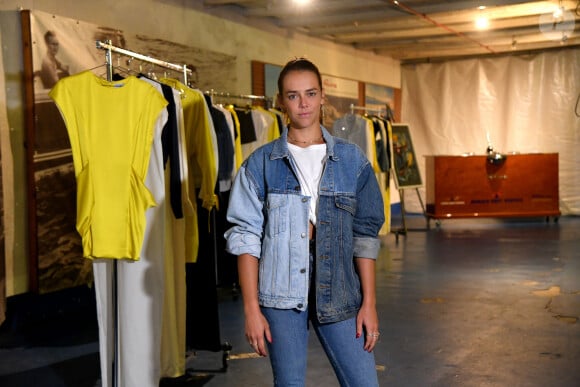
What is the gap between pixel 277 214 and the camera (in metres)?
1.97

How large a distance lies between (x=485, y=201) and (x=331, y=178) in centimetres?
871

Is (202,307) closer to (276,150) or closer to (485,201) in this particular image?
(276,150)

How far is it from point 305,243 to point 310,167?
23 centimetres

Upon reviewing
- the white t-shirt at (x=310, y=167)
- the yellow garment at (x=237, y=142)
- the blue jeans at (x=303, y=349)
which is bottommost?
the blue jeans at (x=303, y=349)

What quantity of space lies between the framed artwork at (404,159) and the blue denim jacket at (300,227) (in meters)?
7.41

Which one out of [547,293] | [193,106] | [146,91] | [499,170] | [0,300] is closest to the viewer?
[146,91]

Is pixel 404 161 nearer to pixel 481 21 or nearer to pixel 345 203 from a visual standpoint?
pixel 481 21

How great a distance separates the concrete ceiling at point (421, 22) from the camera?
25.0 feet

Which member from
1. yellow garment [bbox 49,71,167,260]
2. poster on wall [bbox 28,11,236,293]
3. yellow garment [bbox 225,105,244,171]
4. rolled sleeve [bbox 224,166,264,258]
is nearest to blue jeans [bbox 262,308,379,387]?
rolled sleeve [bbox 224,166,264,258]

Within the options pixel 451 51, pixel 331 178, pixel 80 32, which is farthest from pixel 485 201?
pixel 331 178

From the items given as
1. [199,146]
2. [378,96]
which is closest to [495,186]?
[378,96]

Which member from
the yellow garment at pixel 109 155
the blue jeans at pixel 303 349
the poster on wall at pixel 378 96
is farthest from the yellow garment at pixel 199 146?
the poster on wall at pixel 378 96

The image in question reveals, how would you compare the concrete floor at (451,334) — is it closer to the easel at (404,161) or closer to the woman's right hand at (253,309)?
the woman's right hand at (253,309)

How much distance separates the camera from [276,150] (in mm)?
2027
